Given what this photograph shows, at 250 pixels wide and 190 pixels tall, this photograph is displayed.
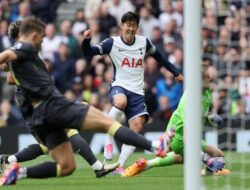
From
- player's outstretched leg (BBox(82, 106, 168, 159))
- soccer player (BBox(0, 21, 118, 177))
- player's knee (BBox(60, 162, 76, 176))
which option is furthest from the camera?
soccer player (BBox(0, 21, 118, 177))

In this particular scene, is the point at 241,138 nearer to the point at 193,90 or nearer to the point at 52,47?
the point at 52,47

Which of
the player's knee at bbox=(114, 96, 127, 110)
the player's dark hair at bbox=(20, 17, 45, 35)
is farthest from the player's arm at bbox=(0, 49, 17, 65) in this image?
the player's knee at bbox=(114, 96, 127, 110)

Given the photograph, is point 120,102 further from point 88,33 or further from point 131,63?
point 88,33

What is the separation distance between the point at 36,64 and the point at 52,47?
9.73m

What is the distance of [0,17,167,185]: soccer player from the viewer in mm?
9297

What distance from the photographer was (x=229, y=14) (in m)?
12.6

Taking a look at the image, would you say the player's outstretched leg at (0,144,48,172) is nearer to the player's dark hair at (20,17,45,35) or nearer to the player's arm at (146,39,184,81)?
the player's arm at (146,39,184,81)

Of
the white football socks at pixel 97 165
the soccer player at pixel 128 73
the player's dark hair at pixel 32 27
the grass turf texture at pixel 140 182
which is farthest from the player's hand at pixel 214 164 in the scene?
the player's dark hair at pixel 32 27

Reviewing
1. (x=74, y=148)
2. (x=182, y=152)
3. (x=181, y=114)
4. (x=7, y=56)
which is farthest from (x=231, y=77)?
(x=7, y=56)

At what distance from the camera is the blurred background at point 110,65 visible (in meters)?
15.5

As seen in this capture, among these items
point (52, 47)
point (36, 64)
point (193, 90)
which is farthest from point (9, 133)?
point (193, 90)

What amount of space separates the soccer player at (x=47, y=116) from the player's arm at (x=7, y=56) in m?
0.01

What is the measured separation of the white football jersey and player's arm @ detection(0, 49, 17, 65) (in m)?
3.34

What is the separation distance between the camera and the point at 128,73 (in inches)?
486
